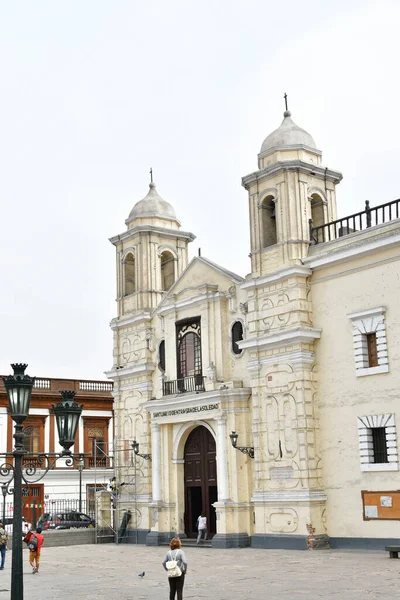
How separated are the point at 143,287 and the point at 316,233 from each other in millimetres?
9204

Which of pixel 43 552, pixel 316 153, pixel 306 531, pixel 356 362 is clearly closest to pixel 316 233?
pixel 316 153

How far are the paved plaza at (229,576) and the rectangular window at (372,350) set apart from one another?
539cm

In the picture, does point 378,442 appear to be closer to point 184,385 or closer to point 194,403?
point 194,403

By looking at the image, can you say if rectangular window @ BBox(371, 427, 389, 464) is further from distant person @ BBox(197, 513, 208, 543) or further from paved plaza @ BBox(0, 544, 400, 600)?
distant person @ BBox(197, 513, 208, 543)

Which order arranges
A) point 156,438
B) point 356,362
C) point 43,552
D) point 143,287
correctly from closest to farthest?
point 356,362
point 43,552
point 156,438
point 143,287

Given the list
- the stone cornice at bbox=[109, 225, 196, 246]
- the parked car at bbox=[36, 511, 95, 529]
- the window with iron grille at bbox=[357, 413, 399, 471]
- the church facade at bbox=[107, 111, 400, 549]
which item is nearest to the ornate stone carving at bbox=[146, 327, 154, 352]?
the church facade at bbox=[107, 111, 400, 549]

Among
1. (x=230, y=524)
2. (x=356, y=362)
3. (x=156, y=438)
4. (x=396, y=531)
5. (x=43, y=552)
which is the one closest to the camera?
(x=396, y=531)

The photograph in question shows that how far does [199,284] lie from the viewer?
31547 mm

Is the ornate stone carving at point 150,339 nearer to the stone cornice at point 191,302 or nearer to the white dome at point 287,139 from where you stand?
the stone cornice at point 191,302

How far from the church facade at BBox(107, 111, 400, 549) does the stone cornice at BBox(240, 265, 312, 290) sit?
54mm

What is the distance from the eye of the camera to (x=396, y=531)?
2345 cm

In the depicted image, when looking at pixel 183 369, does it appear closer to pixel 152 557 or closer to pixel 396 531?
pixel 152 557

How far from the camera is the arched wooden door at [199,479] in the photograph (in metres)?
30.0

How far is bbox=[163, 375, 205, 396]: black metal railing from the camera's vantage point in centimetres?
3035
